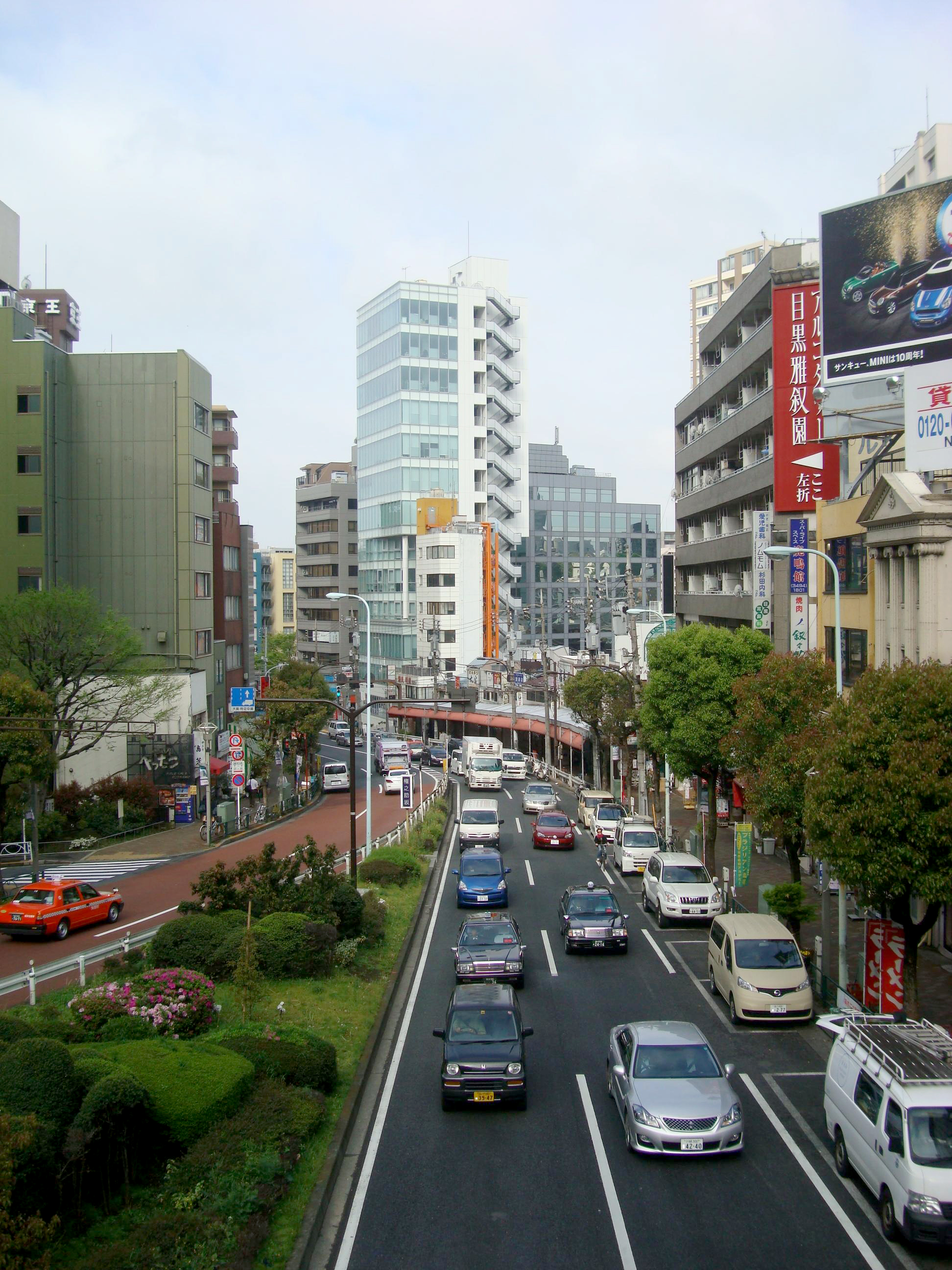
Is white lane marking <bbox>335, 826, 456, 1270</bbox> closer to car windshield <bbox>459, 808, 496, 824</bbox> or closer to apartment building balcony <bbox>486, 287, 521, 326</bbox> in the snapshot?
car windshield <bbox>459, 808, 496, 824</bbox>

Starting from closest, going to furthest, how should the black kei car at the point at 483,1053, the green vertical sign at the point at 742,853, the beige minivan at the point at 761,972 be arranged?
the black kei car at the point at 483,1053 → the beige minivan at the point at 761,972 → the green vertical sign at the point at 742,853

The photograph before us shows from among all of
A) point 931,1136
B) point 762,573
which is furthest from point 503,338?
point 931,1136

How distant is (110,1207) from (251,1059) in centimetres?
319

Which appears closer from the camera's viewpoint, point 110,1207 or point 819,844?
point 110,1207

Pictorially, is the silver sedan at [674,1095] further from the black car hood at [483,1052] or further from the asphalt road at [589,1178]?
the black car hood at [483,1052]

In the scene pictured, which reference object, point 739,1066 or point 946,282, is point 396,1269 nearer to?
point 739,1066

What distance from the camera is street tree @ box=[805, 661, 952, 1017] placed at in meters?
15.5

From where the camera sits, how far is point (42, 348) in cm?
5609

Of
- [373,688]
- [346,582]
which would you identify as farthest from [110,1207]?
[346,582]

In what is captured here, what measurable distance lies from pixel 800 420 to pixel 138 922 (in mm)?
28644

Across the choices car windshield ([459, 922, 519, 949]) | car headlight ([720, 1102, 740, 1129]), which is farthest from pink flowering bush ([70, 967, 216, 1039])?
car headlight ([720, 1102, 740, 1129])

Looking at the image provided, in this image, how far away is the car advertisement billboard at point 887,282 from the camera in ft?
95.8

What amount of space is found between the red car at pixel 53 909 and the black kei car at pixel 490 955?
1060cm

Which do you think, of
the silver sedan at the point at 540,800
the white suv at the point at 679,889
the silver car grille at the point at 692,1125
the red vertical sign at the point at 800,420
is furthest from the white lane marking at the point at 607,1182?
the silver sedan at the point at 540,800
